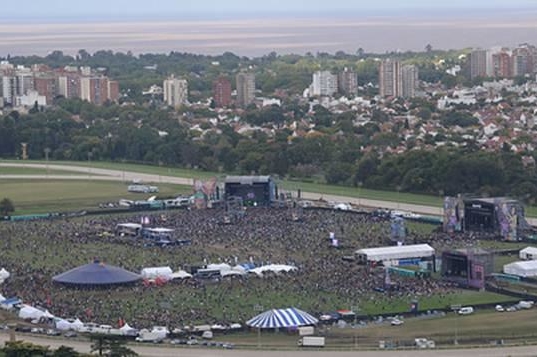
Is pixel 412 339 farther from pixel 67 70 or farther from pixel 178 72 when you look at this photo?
pixel 178 72

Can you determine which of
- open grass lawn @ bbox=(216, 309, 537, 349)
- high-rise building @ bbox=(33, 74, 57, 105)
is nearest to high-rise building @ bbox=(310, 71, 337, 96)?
high-rise building @ bbox=(33, 74, 57, 105)

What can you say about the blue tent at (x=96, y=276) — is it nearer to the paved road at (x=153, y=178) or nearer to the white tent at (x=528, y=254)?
the white tent at (x=528, y=254)

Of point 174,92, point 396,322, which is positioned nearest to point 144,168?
point 396,322

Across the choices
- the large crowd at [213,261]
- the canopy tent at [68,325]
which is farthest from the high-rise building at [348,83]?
the canopy tent at [68,325]

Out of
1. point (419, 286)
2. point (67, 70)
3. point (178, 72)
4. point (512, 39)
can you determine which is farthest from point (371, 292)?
point (512, 39)

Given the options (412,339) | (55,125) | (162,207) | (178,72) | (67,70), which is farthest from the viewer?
(178,72)

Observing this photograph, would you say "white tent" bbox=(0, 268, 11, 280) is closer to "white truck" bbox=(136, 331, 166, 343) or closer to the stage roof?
"white truck" bbox=(136, 331, 166, 343)
